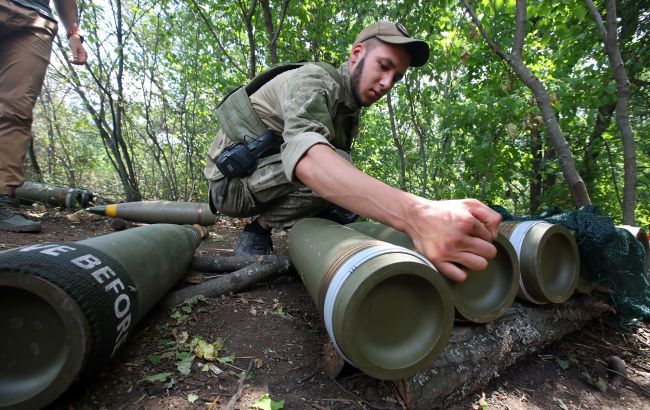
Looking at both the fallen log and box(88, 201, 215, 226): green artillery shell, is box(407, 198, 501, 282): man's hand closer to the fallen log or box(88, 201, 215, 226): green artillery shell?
the fallen log

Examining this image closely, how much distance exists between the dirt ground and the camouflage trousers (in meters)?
0.69

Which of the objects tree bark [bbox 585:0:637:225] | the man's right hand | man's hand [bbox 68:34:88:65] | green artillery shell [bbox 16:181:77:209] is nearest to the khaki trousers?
man's hand [bbox 68:34:88:65]

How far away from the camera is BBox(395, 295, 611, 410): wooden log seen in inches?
49.0

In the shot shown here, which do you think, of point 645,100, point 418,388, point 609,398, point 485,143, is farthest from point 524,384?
point 645,100

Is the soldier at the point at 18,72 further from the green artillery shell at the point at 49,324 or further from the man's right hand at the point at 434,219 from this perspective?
the man's right hand at the point at 434,219

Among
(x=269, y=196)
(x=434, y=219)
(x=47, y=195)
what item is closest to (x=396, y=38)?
(x=269, y=196)

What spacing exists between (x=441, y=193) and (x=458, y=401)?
7.02 meters

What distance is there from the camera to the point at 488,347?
1462 mm

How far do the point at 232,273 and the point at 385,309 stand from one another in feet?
4.45

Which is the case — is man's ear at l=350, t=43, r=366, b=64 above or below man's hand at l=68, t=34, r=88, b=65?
above

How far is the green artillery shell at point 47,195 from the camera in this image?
4492 mm

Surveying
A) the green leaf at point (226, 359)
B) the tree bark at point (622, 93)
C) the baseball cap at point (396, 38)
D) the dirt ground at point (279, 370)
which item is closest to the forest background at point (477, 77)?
the tree bark at point (622, 93)

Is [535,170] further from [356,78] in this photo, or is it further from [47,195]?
[47,195]

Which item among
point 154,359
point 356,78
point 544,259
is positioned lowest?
point 154,359
